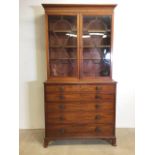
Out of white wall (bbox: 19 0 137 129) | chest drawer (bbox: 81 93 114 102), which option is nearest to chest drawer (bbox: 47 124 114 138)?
chest drawer (bbox: 81 93 114 102)

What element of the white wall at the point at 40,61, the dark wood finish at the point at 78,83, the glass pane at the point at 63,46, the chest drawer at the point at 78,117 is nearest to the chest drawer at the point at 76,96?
the dark wood finish at the point at 78,83

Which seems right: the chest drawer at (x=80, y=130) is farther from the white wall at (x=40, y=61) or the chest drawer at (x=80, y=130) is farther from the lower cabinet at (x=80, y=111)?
the white wall at (x=40, y=61)

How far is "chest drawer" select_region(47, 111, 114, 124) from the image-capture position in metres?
2.79

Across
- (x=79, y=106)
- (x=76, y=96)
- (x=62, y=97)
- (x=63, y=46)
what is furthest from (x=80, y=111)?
(x=63, y=46)

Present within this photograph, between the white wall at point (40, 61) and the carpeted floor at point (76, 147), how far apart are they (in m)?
0.42

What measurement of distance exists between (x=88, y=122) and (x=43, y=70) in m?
1.26

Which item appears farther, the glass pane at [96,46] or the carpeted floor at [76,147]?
the glass pane at [96,46]

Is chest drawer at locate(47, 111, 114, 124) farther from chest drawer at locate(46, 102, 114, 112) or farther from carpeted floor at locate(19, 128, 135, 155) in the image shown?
carpeted floor at locate(19, 128, 135, 155)

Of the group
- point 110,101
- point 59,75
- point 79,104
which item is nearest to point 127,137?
point 110,101

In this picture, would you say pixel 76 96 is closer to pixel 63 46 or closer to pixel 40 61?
pixel 63 46

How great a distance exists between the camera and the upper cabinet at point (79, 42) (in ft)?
9.07

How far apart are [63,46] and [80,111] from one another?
107 centimetres

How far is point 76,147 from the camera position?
277 centimetres
